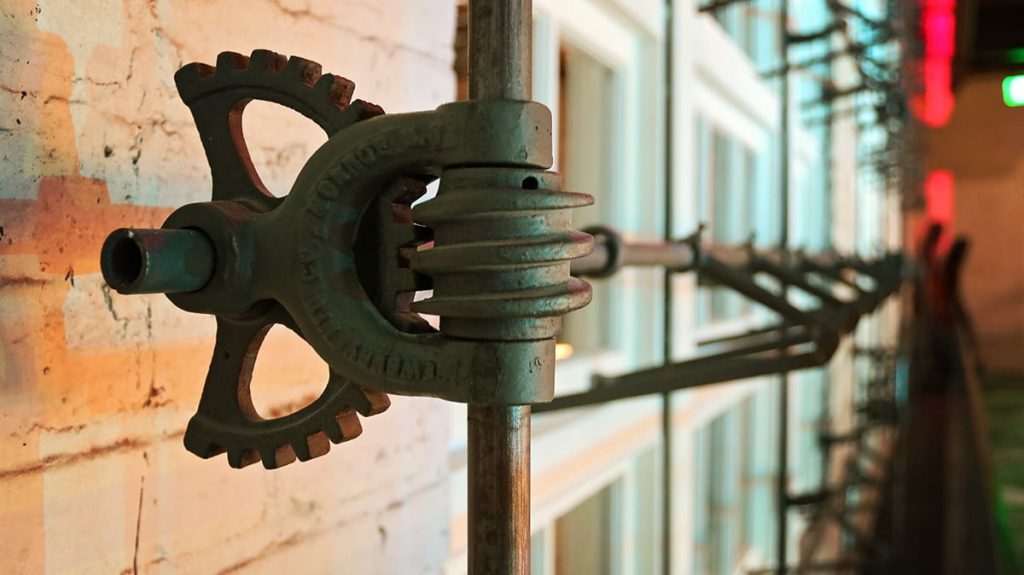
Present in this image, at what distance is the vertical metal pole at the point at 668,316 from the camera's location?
3.78 feet

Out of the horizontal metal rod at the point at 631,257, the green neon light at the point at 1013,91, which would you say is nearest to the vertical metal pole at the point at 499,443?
the horizontal metal rod at the point at 631,257

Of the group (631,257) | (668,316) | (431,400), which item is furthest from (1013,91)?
(431,400)

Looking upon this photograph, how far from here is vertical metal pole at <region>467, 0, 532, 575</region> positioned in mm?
305

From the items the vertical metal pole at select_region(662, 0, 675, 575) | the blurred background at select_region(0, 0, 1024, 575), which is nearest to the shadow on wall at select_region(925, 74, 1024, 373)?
the blurred background at select_region(0, 0, 1024, 575)

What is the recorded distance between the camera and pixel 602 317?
1.30m

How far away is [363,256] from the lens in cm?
35

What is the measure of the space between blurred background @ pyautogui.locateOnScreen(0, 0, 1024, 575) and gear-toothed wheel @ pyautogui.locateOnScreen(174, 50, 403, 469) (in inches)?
2.9

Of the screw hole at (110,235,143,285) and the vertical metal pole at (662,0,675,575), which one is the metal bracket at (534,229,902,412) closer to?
the vertical metal pole at (662,0,675,575)

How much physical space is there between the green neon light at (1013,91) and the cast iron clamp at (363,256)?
877cm

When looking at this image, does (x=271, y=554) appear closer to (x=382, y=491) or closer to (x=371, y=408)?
(x=382, y=491)

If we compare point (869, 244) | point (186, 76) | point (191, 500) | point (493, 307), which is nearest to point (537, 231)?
point (493, 307)

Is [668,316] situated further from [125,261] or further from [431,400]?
[125,261]

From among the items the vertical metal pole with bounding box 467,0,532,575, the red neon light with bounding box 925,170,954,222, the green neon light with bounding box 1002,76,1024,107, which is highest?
the green neon light with bounding box 1002,76,1024,107

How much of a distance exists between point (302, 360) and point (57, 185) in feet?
0.64
